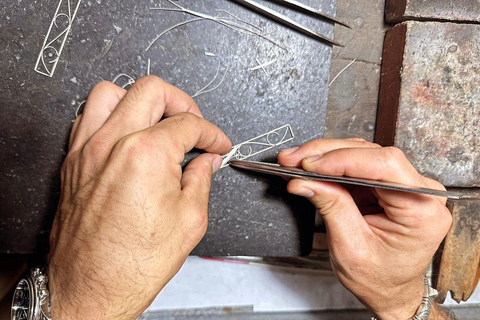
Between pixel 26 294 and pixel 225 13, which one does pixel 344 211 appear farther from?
pixel 26 294

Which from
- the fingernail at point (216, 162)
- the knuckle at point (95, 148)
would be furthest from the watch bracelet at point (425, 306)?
the knuckle at point (95, 148)

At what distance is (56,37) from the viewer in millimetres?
1225

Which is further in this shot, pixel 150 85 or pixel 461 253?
pixel 461 253

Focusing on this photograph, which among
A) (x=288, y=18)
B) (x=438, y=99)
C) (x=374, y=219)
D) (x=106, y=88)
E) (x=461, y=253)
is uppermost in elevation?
(x=288, y=18)

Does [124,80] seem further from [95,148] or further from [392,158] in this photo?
[392,158]

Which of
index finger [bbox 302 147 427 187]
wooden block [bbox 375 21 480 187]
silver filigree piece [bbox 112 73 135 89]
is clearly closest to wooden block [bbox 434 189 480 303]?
wooden block [bbox 375 21 480 187]

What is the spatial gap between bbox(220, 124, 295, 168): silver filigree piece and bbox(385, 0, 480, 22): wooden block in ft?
2.12

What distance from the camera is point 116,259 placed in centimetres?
94

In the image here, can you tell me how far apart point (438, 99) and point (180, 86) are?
3.31ft

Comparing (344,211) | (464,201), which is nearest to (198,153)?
(344,211)

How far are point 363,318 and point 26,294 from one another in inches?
69.0

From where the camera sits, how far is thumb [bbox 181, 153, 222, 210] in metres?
1.02

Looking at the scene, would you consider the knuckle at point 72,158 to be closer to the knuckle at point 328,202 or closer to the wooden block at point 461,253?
the knuckle at point 328,202

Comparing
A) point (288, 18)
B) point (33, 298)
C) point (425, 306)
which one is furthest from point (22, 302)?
point (425, 306)
